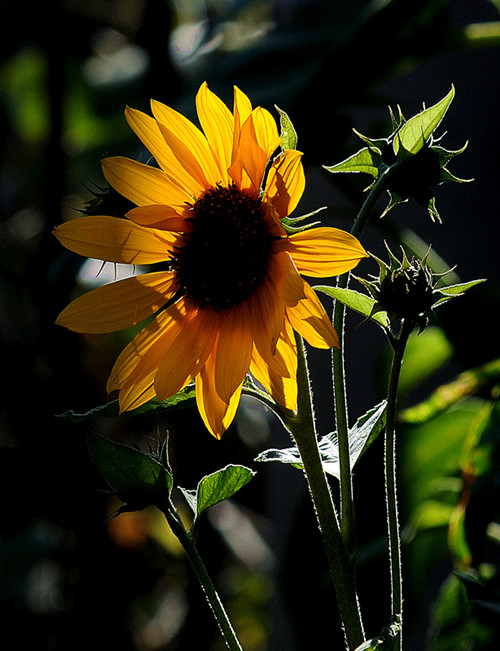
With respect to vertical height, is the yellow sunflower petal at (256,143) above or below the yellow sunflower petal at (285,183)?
above

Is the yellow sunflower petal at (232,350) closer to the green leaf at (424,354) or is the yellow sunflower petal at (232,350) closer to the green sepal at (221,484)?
the green sepal at (221,484)

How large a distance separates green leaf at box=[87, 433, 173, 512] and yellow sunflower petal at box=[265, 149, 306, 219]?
128mm

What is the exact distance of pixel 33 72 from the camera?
1.57 metres

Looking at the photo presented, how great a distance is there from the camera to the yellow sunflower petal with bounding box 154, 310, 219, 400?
38 cm

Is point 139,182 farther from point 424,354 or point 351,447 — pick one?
point 424,354

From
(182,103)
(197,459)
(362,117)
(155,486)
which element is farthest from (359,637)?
(362,117)

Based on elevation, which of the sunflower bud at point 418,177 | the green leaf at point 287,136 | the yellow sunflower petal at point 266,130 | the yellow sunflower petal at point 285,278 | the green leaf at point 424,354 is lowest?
the green leaf at point 424,354

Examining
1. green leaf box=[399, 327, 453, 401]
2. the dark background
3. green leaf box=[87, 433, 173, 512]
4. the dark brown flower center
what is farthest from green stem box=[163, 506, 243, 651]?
green leaf box=[399, 327, 453, 401]

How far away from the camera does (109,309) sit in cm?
40

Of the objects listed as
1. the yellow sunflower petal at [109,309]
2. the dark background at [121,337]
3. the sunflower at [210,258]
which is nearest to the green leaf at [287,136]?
the sunflower at [210,258]

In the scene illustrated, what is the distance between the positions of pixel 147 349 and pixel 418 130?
0.16m

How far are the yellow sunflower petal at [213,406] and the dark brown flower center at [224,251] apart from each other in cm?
4

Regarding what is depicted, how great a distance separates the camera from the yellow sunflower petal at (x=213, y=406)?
382 millimetres

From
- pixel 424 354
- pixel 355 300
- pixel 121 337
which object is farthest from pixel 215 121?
pixel 121 337
